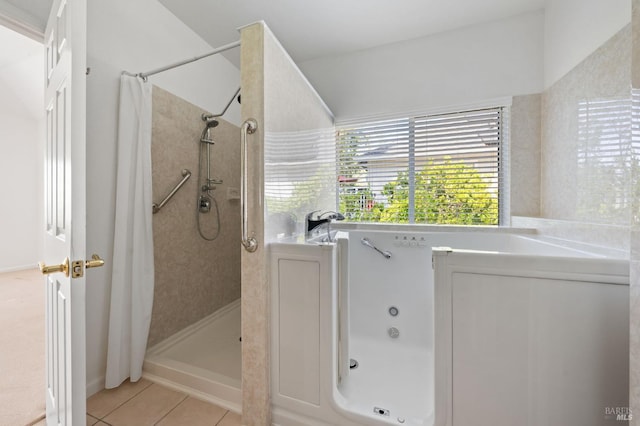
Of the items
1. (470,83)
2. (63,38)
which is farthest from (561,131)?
(63,38)

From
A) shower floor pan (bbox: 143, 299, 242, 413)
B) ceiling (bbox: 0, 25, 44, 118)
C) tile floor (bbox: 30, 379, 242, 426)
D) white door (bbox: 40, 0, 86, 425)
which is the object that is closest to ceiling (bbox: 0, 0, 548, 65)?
white door (bbox: 40, 0, 86, 425)

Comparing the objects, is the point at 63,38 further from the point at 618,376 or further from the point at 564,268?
the point at 618,376

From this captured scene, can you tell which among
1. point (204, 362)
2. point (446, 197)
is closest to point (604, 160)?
point (446, 197)

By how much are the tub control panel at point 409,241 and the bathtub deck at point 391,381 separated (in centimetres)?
73

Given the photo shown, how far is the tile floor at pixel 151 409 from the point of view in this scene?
1202 mm

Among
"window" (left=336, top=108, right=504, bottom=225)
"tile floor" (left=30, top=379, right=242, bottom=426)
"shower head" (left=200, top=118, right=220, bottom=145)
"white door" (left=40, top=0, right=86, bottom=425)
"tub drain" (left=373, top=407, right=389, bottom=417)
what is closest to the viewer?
"white door" (left=40, top=0, right=86, bottom=425)

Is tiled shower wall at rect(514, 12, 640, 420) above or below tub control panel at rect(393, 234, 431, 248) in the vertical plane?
above

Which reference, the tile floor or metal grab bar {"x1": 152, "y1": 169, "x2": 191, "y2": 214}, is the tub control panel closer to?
the tile floor

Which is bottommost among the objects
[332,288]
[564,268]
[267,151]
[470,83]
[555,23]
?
[332,288]

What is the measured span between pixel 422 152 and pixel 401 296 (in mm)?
1268

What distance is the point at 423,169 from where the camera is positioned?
2.19 meters

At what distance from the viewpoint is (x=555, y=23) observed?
65.9 inches

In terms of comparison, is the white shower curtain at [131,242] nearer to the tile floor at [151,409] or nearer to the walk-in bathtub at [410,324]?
the tile floor at [151,409]

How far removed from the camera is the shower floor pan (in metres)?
1.35
